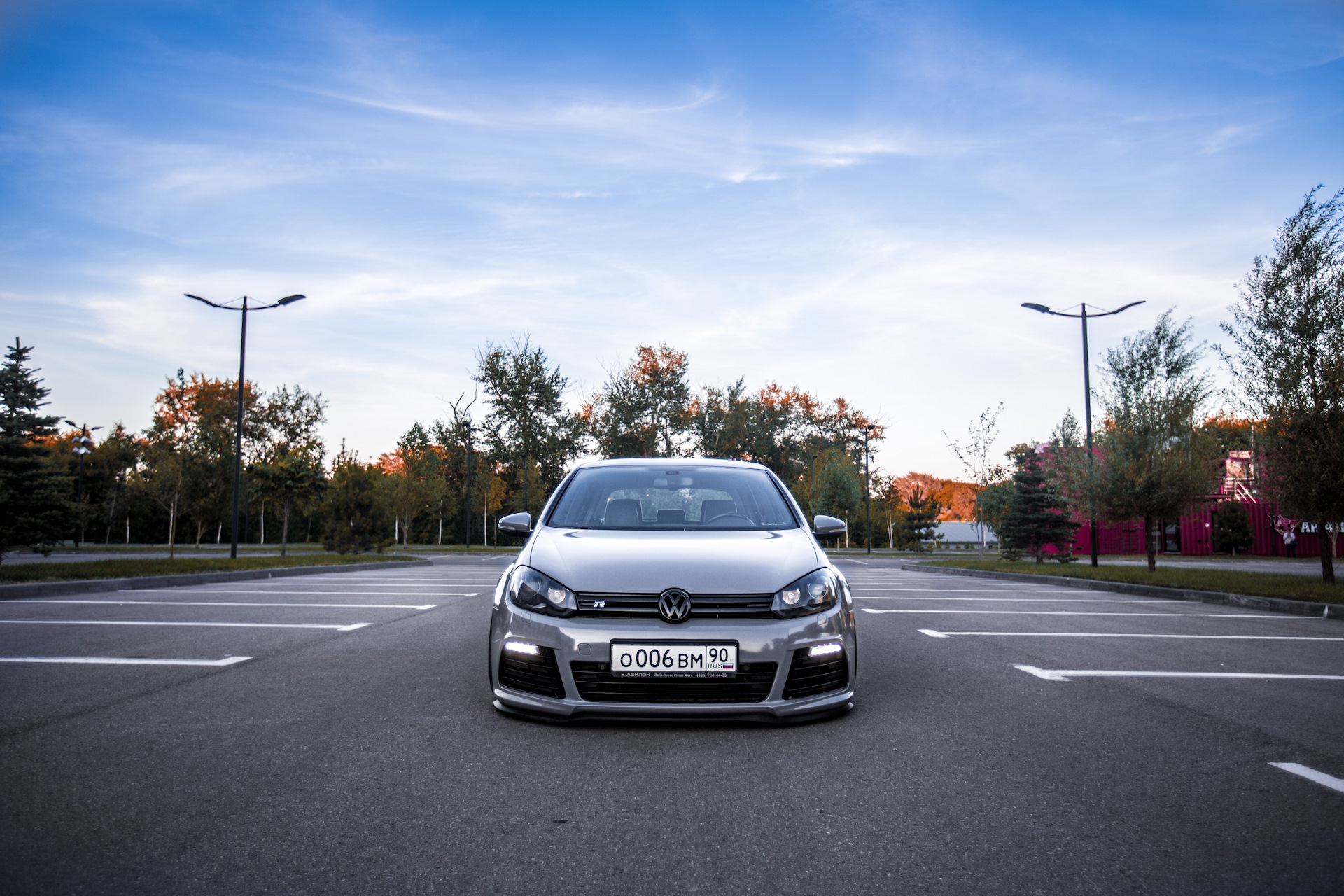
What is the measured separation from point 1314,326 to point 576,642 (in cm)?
1381

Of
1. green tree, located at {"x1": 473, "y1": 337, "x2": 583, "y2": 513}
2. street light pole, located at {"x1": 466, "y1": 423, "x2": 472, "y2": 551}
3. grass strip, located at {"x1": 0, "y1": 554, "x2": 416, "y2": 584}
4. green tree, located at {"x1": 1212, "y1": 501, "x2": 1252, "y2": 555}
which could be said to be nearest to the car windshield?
grass strip, located at {"x1": 0, "y1": 554, "x2": 416, "y2": 584}

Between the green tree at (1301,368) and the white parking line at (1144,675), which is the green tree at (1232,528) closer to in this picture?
the green tree at (1301,368)

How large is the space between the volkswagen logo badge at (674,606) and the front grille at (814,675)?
0.53 meters

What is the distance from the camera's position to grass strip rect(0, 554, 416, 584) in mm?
12609

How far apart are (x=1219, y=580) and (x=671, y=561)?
1389 centimetres

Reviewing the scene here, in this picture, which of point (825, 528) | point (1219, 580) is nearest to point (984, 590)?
point (1219, 580)

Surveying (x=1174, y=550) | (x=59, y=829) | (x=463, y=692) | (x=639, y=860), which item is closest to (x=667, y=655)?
(x=639, y=860)

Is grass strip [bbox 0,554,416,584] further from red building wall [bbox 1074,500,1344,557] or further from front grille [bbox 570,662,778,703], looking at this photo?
red building wall [bbox 1074,500,1344,557]

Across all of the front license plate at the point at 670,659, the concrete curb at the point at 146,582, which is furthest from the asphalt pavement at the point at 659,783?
the concrete curb at the point at 146,582

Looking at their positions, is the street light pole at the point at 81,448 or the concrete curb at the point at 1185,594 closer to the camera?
the concrete curb at the point at 1185,594

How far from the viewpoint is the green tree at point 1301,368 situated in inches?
491

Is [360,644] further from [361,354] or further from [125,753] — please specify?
[361,354]

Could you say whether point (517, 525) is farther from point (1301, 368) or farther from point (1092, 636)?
point (1301, 368)

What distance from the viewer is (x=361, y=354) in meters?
31.0
